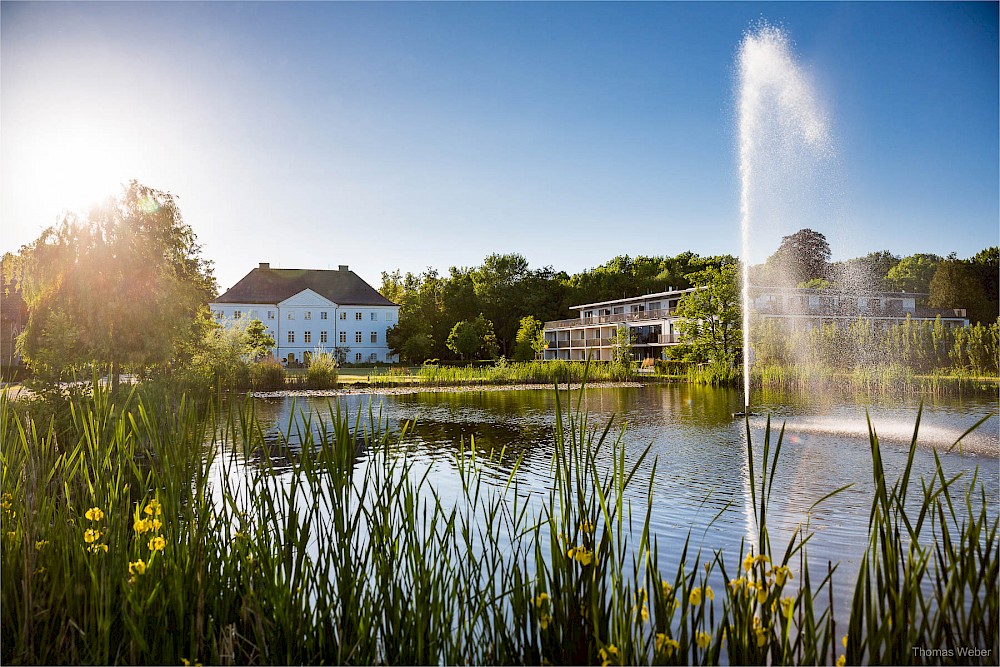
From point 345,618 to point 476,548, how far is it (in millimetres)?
2335

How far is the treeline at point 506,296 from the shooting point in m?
37.9

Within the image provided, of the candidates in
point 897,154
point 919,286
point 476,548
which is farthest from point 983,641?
point 919,286

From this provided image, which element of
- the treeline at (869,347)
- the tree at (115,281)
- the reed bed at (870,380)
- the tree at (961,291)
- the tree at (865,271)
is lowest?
the reed bed at (870,380)

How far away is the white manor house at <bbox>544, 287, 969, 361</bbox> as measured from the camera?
103 ft

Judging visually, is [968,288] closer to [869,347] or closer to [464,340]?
[869,347]

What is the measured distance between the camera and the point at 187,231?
10.8 metres

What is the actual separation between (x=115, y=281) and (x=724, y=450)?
8979 mm

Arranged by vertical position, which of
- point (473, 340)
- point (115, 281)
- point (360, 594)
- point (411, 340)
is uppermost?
point (115, 281)

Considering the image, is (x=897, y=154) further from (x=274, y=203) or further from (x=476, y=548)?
(x=476, y=548)

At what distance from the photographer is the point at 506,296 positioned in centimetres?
3931

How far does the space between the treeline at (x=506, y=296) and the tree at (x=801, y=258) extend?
Result: 351 centimetres

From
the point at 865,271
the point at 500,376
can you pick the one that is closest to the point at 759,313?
the point at 500,376

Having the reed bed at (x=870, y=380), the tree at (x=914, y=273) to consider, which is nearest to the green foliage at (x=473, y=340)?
the reed bed at (x=870, y=380)

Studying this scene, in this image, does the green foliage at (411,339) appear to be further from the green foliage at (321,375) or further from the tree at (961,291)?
the tree at (961,291)
